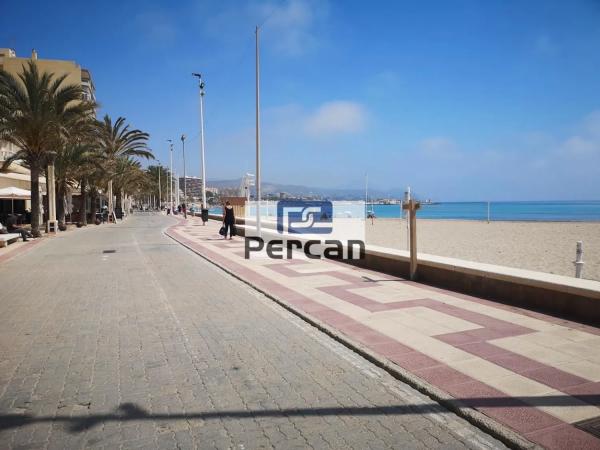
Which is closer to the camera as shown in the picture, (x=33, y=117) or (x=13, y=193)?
(x=33, y=117)

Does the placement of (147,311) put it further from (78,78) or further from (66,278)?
(78,78)

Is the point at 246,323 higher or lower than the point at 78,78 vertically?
lower

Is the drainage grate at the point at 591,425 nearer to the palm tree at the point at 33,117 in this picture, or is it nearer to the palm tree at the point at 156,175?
the palm tree at the point at 33,117

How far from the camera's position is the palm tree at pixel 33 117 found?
64.7 ft

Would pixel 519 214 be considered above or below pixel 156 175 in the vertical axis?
below

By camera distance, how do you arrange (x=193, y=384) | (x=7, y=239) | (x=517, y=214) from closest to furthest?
1. (x=193, y=384)
2. (x=7, y=239)
3. (x=517, y=214)

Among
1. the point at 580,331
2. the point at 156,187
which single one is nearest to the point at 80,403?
the point at 580,331

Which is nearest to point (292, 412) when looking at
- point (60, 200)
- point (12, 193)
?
point (12, 193)

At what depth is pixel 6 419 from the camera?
3.45 metres

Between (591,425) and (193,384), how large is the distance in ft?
10.6

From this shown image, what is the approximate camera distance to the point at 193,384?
410cm

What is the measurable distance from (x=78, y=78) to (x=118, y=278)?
7253 centimetres

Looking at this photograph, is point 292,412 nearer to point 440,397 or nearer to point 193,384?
point 193,384

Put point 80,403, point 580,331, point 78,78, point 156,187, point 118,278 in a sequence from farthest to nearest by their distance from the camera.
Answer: point 156,187 → point 78,78 → point 118,278 → point 580,331 → point 80,403
